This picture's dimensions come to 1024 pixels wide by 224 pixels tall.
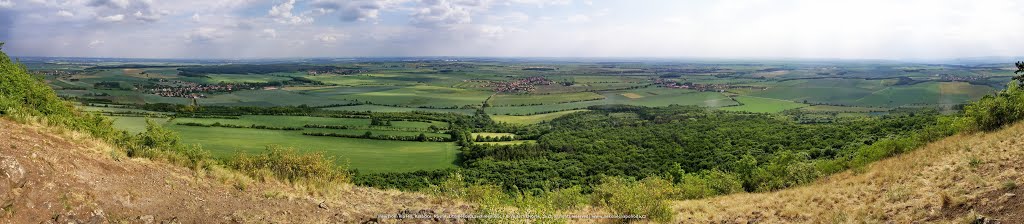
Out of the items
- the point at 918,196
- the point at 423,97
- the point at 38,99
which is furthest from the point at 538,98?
the point at 918,196

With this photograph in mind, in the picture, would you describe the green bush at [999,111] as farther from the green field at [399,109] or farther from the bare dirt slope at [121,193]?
the green field at [399,109]

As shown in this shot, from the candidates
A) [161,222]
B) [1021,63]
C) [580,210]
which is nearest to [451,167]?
[580,210]

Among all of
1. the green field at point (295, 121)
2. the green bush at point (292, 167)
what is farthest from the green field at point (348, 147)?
the green bush at point (292, 167)

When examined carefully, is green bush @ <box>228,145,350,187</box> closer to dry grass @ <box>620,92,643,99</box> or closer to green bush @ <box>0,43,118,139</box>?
green bush @ <box>0,43,118,139</box>

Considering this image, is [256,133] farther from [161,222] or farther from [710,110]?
[710,110]

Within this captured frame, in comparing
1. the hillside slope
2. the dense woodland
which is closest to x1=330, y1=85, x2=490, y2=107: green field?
the dense woodland

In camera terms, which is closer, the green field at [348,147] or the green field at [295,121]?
the green field at [348,147]
